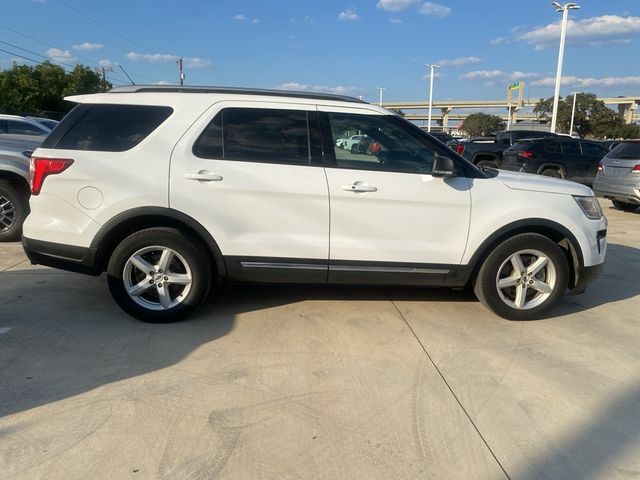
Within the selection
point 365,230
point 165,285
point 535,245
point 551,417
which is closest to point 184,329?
point 165,285

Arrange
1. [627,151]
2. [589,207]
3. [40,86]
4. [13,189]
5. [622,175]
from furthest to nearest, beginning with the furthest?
[40,86] < [627,151] < [622,175] < [13,189] < [589,207]

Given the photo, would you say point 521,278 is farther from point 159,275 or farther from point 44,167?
point 44,167

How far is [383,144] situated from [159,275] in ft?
7.20

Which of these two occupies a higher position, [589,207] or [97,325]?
[589,207]

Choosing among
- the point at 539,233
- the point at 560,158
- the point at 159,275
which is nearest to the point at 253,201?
the point at 159,275

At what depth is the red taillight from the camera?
4.29 m

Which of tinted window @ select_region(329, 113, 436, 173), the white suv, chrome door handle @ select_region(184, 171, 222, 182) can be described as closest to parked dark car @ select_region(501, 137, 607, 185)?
the white suv

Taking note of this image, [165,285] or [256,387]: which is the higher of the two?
[165,285]

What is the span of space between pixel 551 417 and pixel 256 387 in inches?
73.5

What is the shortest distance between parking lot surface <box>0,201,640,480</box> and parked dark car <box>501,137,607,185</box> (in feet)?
35.5

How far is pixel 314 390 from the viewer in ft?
11.5

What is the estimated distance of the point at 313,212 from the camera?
174 inches

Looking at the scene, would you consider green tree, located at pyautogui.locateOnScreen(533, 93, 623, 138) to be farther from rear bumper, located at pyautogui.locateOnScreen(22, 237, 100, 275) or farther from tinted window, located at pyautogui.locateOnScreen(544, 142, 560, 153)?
rear bumper, located at pyautogui.locateOnScreen(22, 237, 100, 275)

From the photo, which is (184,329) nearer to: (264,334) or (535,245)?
(264,334)
